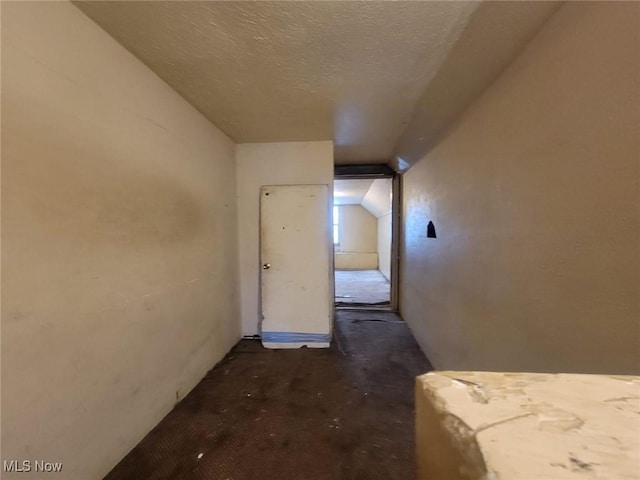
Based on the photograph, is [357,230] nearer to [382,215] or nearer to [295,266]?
[382,215]

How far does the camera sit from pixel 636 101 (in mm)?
745

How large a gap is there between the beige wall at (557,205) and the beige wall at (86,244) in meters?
1.92

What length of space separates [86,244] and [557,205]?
1.95 metres

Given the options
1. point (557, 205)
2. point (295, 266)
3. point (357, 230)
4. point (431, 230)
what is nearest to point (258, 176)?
point (295, 266)

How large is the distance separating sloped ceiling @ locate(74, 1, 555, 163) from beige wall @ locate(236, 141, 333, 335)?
2.35 ft

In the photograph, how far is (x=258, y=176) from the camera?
299 centimetres

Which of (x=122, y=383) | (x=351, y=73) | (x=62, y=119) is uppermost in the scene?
(x=351, y=73)

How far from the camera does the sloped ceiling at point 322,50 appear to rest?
1.14 meters

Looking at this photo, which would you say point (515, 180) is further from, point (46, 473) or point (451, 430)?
point (46, 473)

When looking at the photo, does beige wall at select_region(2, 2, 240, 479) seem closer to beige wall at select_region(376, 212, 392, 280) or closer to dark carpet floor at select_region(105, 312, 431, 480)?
dark carpet floor at select_region(105, 312, 431, 480)

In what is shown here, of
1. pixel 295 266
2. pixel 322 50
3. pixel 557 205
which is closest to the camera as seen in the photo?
pixel 557 205

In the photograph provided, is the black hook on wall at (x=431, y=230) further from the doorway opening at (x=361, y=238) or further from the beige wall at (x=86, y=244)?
the doorway opening at (x=361, y=238)

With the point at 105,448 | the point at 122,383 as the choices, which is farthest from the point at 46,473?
the point at 122,383

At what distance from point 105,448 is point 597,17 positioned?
2582 millimetres
